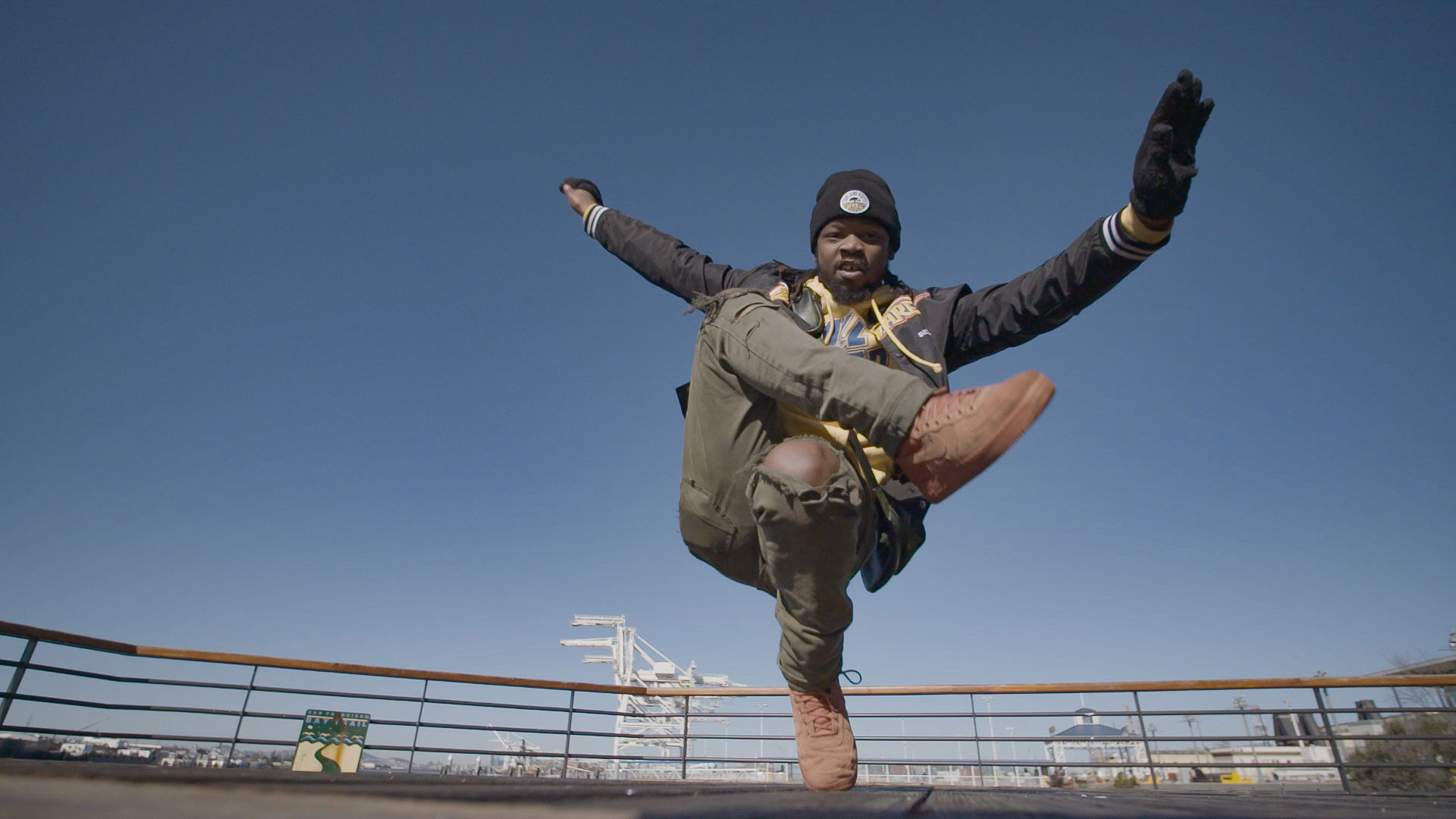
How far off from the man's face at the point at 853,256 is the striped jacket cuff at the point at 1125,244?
2.01 ft

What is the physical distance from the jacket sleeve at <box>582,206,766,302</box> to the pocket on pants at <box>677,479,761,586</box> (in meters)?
0.66

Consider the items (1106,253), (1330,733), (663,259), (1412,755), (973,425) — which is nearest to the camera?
(973,425)

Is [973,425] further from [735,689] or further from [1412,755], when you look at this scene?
[1412,755]

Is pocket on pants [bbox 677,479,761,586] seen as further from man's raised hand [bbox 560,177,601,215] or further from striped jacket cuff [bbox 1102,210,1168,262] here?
man's raised hand [bbox 560,177,601,215]

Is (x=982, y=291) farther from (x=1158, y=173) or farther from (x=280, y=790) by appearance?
(x=280, y=790)

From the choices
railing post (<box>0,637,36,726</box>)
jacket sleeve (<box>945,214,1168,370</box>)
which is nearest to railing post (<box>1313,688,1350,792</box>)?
jacket sleeve (<box>945,214,1168,370</box>)

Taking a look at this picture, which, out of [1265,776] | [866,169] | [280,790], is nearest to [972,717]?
[866,169]

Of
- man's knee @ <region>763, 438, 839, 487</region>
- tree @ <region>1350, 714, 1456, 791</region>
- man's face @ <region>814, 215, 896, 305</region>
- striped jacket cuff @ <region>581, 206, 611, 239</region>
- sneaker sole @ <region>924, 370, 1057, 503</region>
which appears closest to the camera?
sneaker sole @ <region>924, 370, 1057, 503</region>

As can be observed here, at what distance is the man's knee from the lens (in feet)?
4.08

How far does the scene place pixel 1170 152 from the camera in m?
1.36

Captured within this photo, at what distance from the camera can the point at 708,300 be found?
1453 mm

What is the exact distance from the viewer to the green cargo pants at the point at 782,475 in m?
1.14

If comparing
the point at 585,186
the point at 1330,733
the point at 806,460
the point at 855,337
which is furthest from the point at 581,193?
the point at 1330,733

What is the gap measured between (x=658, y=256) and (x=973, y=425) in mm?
1292
